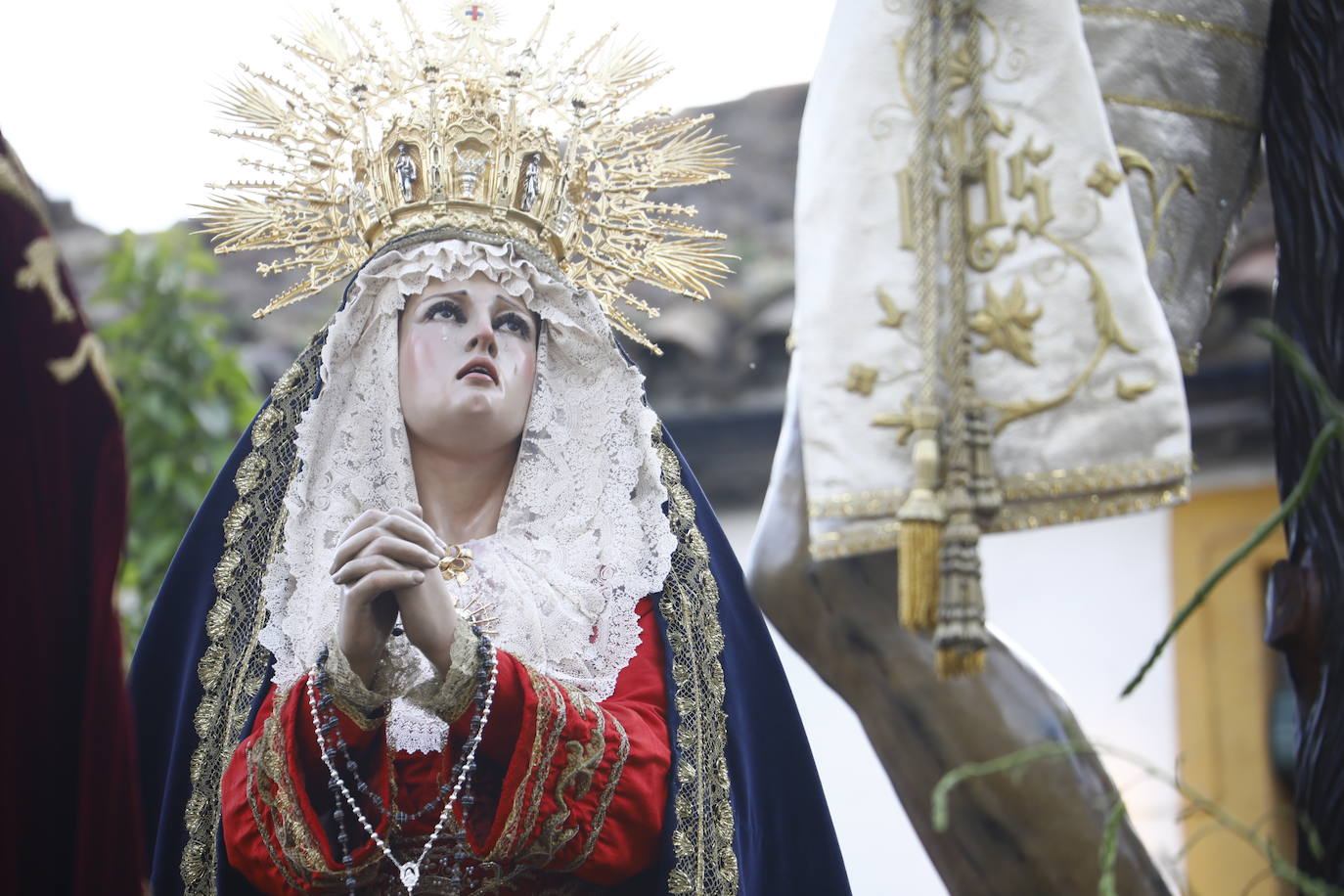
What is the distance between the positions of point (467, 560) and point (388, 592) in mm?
397

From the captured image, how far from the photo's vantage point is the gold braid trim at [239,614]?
3.13m

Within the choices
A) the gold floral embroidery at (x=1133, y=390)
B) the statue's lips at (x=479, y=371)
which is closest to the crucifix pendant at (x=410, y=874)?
the statue's lips at (x=479, y=371)

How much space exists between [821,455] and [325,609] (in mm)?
1117

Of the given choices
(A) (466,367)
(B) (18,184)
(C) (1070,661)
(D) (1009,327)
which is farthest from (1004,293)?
(C) (1070,661)

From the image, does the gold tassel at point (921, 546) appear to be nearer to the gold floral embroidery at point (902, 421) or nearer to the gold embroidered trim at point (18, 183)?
the gold floral embroidery at point (902, 421)

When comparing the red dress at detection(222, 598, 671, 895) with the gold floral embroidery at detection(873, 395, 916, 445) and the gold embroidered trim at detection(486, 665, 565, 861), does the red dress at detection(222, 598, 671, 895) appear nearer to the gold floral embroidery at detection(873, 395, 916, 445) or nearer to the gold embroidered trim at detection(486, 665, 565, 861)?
the gold embroidered trim at detection(486, 665, 565, 861)

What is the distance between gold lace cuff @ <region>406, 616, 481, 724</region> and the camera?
9.29 feet

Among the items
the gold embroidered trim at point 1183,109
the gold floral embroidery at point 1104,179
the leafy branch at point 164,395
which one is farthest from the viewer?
the leafy branch at point 164,395

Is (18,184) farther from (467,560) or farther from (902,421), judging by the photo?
(467,560)

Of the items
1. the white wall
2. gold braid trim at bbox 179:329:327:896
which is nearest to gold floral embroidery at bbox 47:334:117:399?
gold braid trim at bbox 179:329:327:896

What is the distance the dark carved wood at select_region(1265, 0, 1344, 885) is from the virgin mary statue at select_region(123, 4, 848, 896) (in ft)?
3.43

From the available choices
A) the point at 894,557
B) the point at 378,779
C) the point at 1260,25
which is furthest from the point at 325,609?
the point at 1260,25

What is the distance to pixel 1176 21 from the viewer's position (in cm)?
277

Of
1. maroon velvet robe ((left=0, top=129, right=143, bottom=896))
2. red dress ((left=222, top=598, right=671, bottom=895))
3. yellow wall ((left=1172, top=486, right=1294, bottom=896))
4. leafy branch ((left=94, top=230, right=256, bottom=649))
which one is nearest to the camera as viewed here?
maroon velvet robe ((left=0, top=129, right=143, bottom=896))
